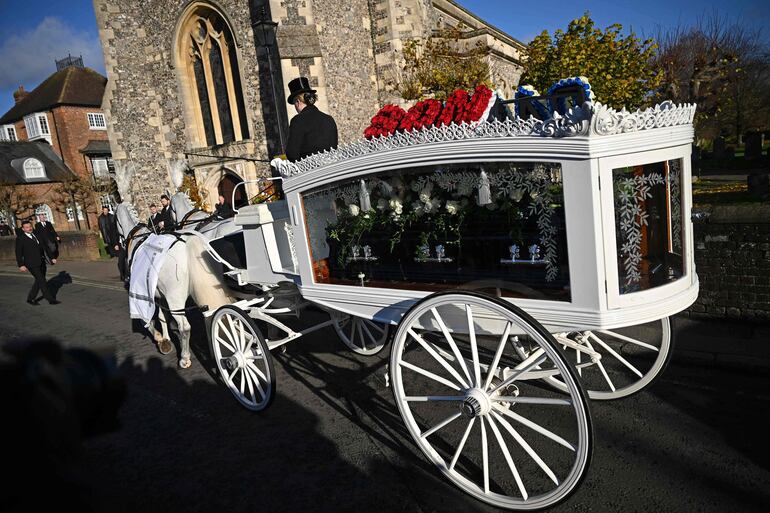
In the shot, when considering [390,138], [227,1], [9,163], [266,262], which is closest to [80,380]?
[390,138]

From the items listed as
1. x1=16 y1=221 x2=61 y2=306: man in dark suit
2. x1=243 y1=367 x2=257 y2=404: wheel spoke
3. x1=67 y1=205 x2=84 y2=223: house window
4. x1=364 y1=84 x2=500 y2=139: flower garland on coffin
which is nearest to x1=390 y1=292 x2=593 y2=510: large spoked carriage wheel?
x1=364 y1=84 x2=500 y2=139: flower garland on coffin

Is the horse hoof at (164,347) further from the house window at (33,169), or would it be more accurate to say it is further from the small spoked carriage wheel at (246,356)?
the house window at (33,169)

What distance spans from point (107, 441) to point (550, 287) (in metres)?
3.81

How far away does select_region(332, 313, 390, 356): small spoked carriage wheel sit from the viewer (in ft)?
16.3

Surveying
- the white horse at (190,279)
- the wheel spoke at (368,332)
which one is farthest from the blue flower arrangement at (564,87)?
the white horse at (190,279)

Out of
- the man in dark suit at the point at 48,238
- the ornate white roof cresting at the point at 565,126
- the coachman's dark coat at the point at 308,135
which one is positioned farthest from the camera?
the man in dark suit at the point at 48,238

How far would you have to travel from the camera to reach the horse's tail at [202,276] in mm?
4957

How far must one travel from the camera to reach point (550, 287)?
271 centimetres

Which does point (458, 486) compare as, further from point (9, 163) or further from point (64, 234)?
point (9, 163)

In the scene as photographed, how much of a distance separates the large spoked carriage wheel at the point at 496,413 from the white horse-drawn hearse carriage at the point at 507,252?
0.01 m

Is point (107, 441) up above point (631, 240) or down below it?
below

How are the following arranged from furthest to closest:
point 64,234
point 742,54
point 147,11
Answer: point 742,54
point 64,234
point 147,11

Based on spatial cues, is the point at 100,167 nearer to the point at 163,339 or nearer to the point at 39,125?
the point at 39,125

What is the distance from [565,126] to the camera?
7.73 ft
